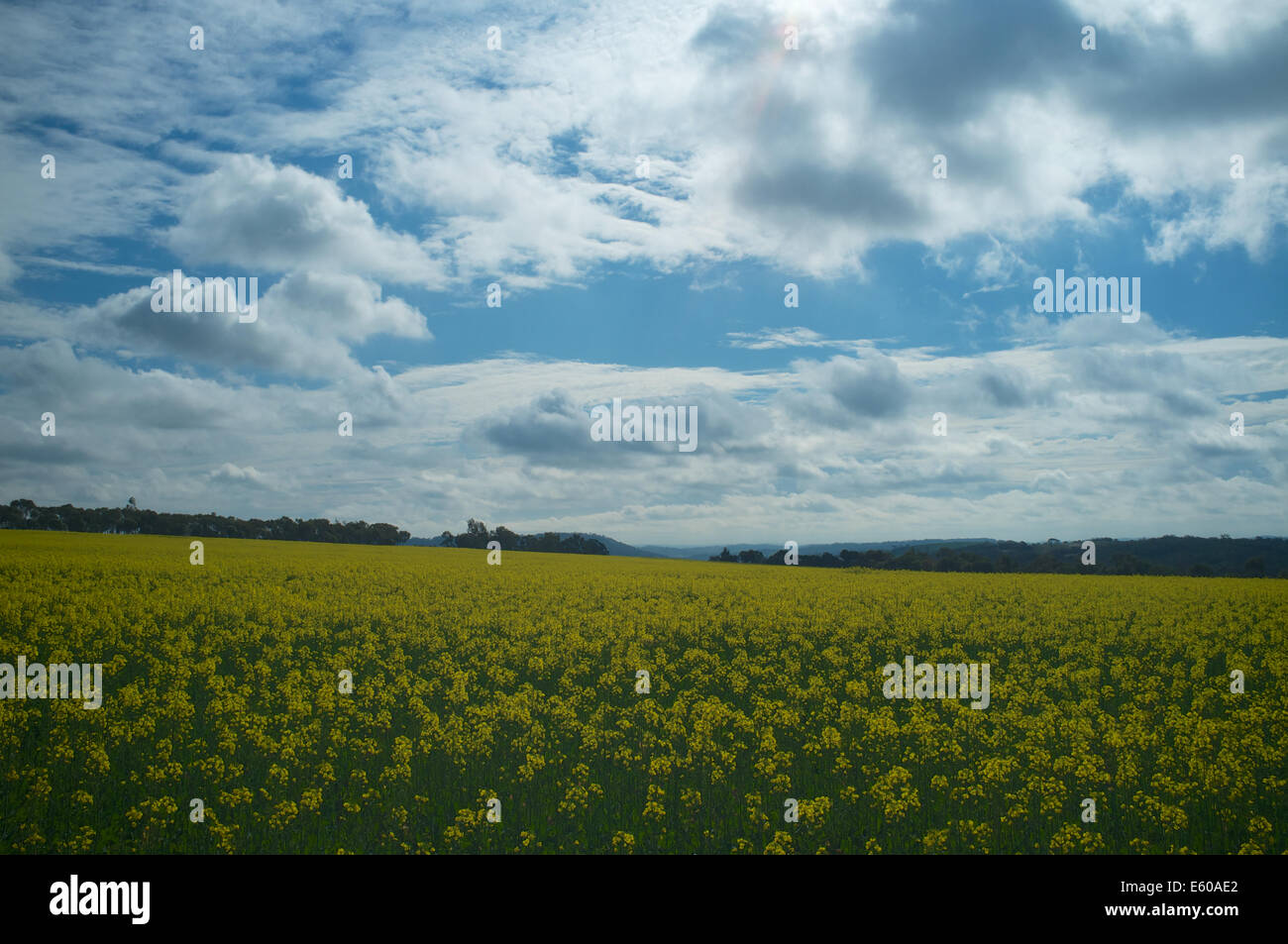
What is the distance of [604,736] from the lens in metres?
14.1

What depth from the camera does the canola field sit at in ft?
35.8

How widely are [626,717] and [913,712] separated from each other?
5484 mm

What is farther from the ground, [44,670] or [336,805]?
[44,670]

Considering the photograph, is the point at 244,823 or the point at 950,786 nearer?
the point at 244,823

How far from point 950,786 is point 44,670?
692 inches

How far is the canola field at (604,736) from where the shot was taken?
10.9 meters

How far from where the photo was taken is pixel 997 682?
60.3 feet
